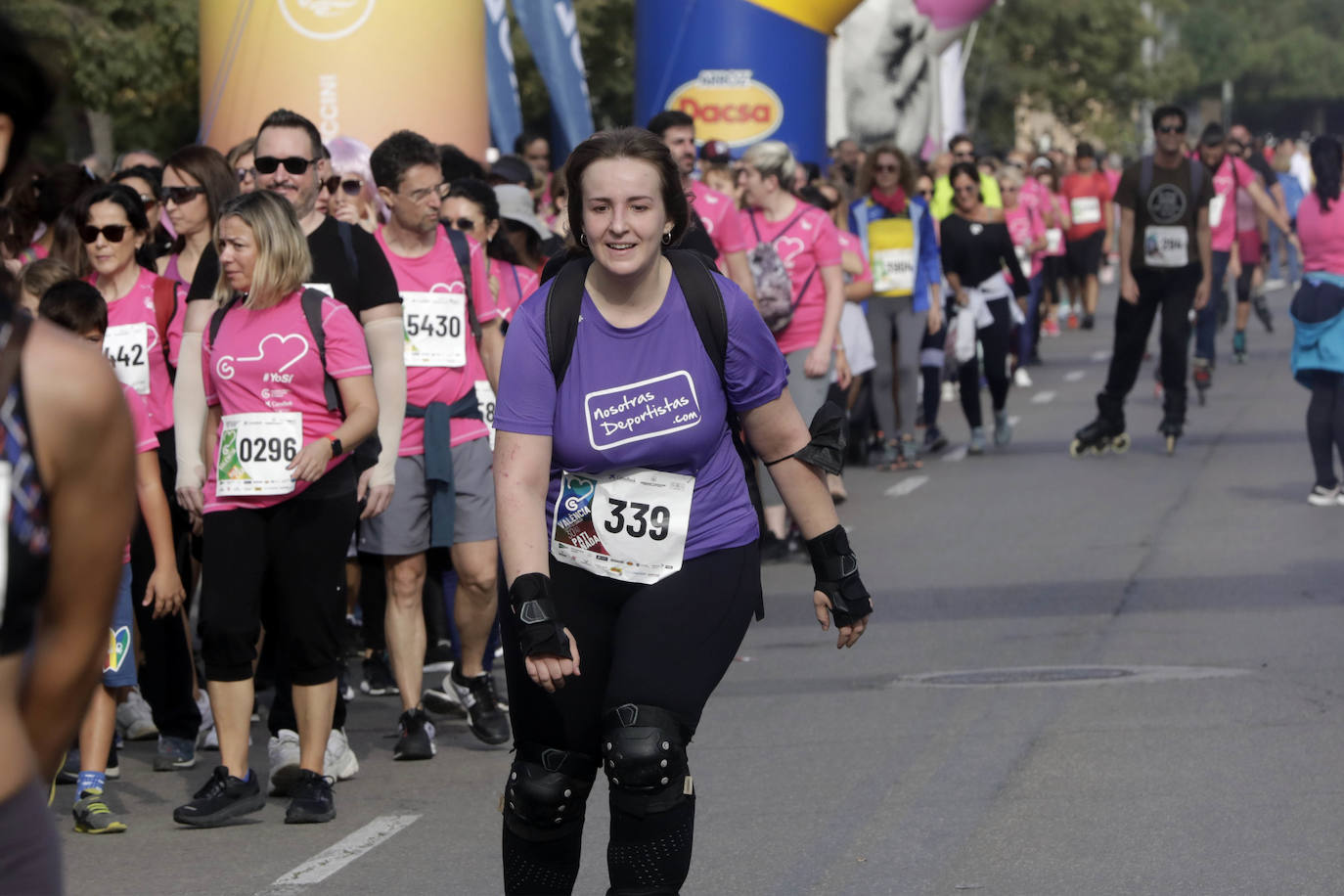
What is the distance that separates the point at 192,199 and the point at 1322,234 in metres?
6.52

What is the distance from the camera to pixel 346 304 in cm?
689

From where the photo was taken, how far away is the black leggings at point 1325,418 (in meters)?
12.1

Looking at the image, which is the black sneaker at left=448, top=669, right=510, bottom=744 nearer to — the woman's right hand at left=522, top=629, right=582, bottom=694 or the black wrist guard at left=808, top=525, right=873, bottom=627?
the black wrist guard at left=808, top=525, right=873, bottom=627

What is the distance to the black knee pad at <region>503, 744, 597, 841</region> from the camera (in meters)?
4.44

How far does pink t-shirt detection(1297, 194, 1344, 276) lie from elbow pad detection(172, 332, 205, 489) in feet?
23.6

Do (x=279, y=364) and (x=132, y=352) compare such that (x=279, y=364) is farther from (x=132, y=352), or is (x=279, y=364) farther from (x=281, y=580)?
(x=132, y=352)

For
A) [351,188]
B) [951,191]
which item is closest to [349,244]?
[351,188]

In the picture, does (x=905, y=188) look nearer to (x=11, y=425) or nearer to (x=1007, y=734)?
(x=1007, y=734)

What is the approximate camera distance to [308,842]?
632 cm

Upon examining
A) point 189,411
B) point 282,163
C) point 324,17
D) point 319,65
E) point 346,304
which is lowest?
point 189,411

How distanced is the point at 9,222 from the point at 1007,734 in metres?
4.23

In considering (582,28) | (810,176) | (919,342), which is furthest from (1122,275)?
(582,28)

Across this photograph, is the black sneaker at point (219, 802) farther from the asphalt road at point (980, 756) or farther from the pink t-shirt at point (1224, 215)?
the pink t-shirt at point (1224, 215)

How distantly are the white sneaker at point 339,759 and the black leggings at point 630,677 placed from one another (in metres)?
2.60
